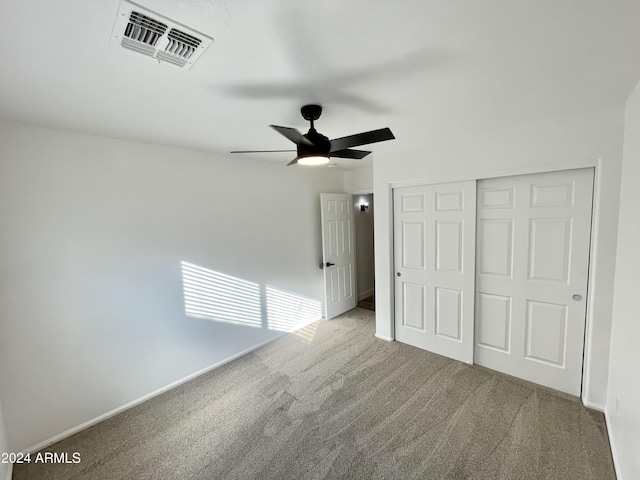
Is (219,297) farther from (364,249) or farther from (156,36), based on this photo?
(364,249)

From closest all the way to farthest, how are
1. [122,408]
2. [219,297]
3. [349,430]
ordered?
1. [349,430]
2. [122,408]
3. [219,297]

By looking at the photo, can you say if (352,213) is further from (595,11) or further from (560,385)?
(595,11)

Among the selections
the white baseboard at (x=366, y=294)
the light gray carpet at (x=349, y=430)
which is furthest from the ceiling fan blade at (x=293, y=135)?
the white baseboard at (x=366, y=294)

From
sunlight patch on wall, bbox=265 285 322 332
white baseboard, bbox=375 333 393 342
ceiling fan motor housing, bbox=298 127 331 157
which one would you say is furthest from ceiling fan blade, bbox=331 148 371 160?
white baseboard, bbox=375 333 393 342

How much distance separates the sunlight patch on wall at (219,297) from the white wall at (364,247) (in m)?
2.27

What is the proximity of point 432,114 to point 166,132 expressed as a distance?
6.99ft

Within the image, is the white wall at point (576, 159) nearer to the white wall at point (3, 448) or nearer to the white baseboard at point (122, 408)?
the white baseboard at point (122, 408)

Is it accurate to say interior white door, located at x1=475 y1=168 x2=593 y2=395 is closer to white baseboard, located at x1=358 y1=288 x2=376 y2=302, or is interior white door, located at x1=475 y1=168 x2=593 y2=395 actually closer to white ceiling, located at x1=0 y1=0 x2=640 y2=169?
Answer: white ceiling, located at x1=0 y1=0 x2=640 y2=169

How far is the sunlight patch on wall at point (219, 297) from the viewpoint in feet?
9.01

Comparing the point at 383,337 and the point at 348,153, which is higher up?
the point at 348,153

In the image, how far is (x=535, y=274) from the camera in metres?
2.42

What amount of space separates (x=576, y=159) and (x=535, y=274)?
3.28 ft

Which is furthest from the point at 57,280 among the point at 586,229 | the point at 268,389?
the point at 586,229

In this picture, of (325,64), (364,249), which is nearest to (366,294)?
(364,249)
